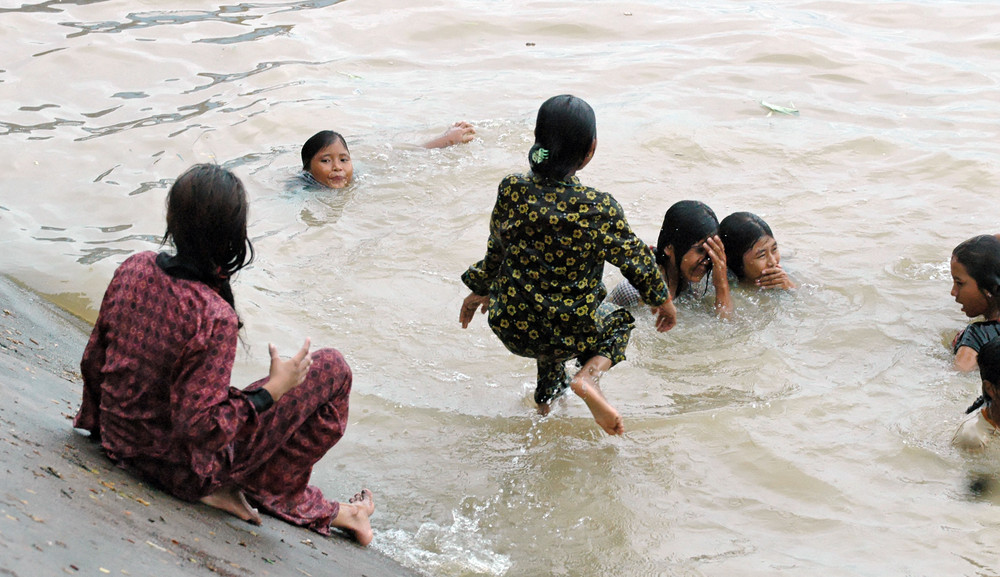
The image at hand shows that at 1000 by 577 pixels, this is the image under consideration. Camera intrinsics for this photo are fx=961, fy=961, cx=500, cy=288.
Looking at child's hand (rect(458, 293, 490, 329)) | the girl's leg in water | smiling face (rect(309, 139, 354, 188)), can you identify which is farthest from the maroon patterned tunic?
smiling face (rect(309, 139, 354, 188))

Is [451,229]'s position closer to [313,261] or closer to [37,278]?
[313,261]

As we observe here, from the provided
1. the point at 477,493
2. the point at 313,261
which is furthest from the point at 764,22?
the point at 477,493

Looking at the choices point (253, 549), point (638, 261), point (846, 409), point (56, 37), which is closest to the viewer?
point (253, 549)

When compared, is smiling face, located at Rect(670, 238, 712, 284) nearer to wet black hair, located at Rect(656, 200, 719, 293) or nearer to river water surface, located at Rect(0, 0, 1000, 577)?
wet black hair, located at Rect(656, 200, 719, 293)

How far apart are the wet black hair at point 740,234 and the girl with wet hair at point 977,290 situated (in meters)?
1.09

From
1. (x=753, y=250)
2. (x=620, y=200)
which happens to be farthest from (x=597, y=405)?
(x=620, y=200)

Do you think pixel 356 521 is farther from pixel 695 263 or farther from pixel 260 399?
pixel 695 263

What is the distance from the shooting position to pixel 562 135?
368cm

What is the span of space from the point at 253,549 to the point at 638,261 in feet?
6.25

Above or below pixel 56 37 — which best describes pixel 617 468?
below

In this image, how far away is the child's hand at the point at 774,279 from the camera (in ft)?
19.1

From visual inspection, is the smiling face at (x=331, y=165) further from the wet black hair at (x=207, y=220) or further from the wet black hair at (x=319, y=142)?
the wet black hair at (x=207, y=220)

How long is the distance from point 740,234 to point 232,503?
3.76 meters

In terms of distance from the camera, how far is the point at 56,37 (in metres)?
10.0
